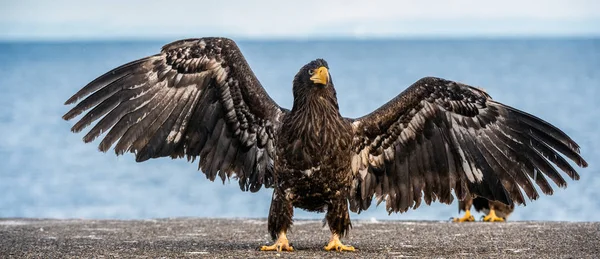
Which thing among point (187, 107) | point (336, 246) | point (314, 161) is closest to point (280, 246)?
point (336, 246)

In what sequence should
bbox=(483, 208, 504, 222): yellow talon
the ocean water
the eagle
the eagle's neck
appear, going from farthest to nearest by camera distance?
1. the ocean water
2. bbox=(483, 208, 504, 222): yellow talon
3. the eagle
4. the eagle's neck

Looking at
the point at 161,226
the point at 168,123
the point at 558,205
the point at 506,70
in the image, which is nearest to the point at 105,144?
the point at 168,123

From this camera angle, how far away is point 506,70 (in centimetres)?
10338

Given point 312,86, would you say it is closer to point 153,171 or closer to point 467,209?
point 467,209

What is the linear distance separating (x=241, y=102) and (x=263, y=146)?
52 cm

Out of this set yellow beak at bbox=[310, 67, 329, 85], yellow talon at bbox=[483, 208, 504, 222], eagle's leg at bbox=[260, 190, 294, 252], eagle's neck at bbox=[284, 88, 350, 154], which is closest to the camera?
yellow beak at bbox=[310, 67, 329, 85]

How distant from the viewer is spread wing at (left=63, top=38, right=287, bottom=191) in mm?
12273

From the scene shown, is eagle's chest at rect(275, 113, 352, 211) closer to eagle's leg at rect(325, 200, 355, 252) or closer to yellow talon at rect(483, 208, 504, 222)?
eagle's leg at rect(325, 200, 355, 252)

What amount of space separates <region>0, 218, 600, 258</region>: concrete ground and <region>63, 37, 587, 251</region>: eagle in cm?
53

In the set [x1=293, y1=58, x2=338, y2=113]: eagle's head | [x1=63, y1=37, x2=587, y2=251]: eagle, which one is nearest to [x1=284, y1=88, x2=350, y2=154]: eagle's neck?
[x1=293, y1=58, x2=338, y2=113]: eagle's head

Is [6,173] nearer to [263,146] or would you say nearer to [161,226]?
[161,226]

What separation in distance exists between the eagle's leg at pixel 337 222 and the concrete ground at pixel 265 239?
0.16 metres

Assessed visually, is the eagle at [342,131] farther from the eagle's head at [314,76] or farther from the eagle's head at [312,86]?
the eagle's head at [314,76]

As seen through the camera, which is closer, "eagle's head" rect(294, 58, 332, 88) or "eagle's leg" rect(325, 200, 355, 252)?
"eagle's head" rect(294, 58, 332, 88)
